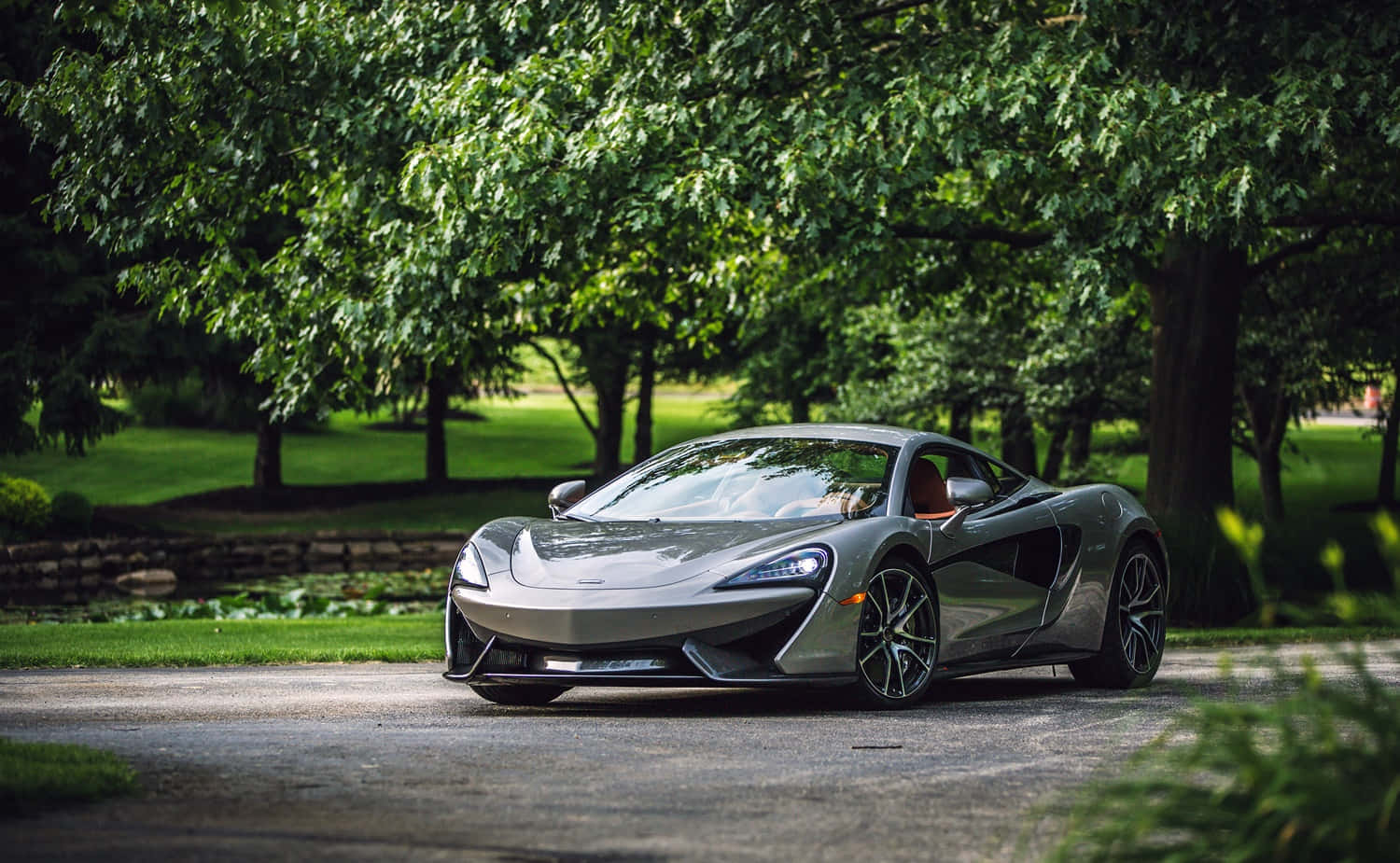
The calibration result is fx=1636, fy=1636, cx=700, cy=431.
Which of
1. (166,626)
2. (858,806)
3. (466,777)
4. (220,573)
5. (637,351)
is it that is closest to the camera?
(858,806)

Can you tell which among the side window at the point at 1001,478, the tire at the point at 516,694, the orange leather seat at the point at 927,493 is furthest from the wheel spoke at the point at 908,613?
the tire at the point at 516,694

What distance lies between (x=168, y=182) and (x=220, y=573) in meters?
11.4

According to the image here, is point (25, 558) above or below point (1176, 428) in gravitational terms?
below

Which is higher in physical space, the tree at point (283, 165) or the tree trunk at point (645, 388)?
the tree at point (283, 165)

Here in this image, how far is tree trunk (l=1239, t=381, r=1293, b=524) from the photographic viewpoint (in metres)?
29.0

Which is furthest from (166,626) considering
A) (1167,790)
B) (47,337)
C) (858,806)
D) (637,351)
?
(637,351)

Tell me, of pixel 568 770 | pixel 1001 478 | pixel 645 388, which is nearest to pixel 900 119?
pixel 1001 478

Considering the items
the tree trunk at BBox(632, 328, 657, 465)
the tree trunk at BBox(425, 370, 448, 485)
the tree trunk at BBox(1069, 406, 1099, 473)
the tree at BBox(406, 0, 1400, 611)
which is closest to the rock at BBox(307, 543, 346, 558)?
the tree trunk at BBox(632, 328, 657, 465)

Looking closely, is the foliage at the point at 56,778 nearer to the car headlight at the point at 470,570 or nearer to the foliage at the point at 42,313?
the car headlight at the point at 470,570

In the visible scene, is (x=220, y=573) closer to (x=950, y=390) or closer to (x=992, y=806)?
(x=950, y=390)

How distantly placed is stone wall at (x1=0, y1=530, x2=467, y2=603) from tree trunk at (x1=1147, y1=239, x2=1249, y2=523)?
13.3 m

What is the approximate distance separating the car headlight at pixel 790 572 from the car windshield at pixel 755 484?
0.73m

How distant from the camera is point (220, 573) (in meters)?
25.7

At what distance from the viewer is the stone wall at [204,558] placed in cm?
2214
